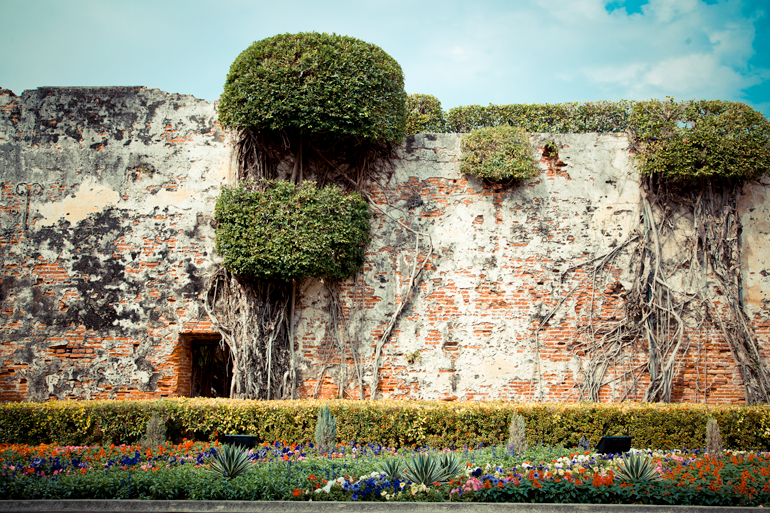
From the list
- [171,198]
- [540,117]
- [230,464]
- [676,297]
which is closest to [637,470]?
[230,464]

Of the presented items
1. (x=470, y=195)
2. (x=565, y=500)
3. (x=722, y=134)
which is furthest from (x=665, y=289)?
(x=565, y=500)

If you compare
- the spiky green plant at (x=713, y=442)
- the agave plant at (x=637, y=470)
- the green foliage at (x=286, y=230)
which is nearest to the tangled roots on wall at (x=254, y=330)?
the green foliage at (x=286, y=230)

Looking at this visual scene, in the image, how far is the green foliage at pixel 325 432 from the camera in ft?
18.4

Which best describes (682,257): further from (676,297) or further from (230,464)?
(230,464)

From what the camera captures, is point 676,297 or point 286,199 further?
point 676,297

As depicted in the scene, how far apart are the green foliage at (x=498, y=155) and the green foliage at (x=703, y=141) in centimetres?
188

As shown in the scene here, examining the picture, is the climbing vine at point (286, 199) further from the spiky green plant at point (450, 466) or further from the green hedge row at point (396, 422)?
the spiky green plant at point (450, 466)

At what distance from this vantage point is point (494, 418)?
262 inches

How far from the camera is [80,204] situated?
8.33m

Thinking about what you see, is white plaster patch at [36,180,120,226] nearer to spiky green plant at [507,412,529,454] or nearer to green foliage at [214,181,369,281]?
green foliage at [214,181,369,281]

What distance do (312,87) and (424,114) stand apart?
2.45 metres

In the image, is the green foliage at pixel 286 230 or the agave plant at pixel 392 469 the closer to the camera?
the agave plant at pixel 392 469

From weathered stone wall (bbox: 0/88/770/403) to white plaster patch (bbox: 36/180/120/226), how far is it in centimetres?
2

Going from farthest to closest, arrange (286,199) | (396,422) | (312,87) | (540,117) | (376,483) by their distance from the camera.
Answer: (540,117), (286,199), (312,87), (396,422), (376,483)
